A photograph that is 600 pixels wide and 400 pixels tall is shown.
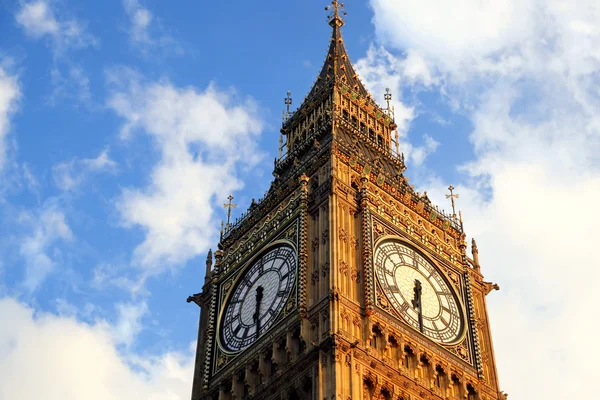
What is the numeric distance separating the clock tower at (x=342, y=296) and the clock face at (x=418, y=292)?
0.08m

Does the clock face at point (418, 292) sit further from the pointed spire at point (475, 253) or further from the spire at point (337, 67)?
the spire at point (337, 67)

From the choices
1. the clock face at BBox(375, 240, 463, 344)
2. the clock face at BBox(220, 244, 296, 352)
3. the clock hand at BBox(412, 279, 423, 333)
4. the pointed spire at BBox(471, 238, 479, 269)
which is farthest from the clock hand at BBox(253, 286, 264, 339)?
the pointed spire at BBox(471, 238, 479, 269)

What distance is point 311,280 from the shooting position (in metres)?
57.4

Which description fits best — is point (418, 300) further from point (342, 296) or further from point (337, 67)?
point (337, 67)

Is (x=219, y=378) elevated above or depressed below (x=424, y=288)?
below

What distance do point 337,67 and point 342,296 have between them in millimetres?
27484

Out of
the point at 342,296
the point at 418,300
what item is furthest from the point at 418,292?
the point at 342,296

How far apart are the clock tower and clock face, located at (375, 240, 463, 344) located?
8 centimetres

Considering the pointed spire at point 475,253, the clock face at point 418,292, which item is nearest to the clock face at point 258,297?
the clock face at point 418,292

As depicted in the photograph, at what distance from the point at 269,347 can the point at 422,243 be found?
37.2 feet

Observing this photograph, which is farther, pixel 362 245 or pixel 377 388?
pixel 362 245

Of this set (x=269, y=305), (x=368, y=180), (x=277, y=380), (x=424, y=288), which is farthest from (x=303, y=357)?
(x=368, y=180)

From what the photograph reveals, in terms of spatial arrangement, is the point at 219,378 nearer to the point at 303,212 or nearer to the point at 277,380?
Answer: the point at 277,380

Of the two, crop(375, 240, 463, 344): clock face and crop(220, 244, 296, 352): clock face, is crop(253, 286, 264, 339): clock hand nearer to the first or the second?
crop(220, 244, 296, 352): clock face
